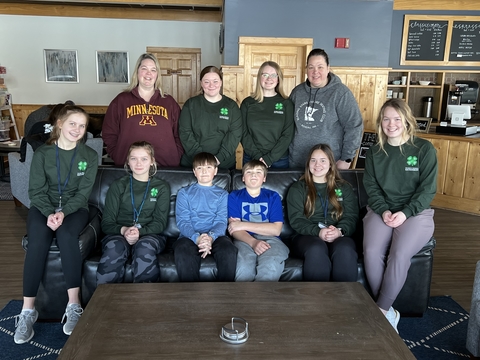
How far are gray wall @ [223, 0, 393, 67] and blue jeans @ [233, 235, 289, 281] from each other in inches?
165

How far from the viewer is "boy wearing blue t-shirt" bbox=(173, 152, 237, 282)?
2502mm

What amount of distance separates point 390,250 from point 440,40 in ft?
18.3

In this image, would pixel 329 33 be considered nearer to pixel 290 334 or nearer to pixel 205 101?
pixel 205 101

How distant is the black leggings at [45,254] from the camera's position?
2457mm

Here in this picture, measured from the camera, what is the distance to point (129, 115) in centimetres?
315

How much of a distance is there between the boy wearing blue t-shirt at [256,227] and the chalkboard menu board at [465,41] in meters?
5.60

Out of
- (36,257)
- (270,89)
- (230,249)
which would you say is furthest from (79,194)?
(270,89)

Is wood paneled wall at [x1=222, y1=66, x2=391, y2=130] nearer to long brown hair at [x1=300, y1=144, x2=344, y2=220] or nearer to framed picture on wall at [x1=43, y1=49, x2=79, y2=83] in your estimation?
long brown hair at [x1=300, y1=144, x2=344, y2=220]

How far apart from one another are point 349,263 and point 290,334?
1076 mm

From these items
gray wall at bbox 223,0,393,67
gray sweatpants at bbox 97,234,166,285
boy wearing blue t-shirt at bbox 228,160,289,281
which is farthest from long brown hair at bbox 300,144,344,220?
gray wall at bbox 223,0,393,67

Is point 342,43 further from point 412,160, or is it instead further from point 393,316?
point 393,316

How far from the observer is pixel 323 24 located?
6168mm

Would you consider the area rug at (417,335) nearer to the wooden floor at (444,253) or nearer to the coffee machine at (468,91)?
the wooden floor at (444,253)

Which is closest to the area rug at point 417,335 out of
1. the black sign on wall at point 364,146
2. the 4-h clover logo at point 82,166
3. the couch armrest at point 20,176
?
the 4-h clover logo at point 82,166
